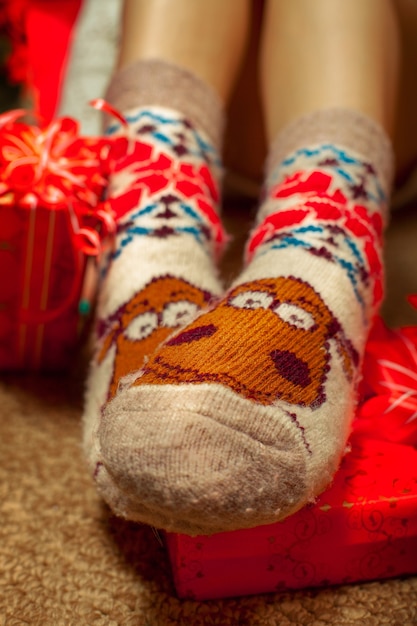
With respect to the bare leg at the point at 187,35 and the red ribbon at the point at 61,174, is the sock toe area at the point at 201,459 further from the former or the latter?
the bare leg at the point at 187,35

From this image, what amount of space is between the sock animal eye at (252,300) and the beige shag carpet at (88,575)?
17 cm

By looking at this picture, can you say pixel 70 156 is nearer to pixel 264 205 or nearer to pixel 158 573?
pixel 264 205

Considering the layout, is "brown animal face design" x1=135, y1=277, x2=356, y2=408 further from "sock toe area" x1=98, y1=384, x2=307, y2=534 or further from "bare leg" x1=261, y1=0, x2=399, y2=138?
"bare leg" x1=261, y1=0, x2=399, y2=138

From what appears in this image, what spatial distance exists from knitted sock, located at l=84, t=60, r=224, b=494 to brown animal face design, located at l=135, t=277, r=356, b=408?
5 cm

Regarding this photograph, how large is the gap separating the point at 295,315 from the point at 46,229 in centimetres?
22

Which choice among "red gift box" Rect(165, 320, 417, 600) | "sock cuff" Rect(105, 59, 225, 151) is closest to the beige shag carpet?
"red gift box" Rect(165, 320, 417, 600)

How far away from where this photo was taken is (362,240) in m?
0.54

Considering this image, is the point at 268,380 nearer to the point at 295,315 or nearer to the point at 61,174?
the point at 295,315

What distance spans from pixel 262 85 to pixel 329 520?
0.45 metres

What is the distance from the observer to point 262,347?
16.3 inches

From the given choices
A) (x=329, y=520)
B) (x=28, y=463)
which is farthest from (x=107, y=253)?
(x=329, y=520)

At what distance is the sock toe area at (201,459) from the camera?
0.35 metres

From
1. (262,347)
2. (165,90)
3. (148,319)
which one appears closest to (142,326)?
(148,319)

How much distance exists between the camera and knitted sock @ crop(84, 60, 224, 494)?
490mm
